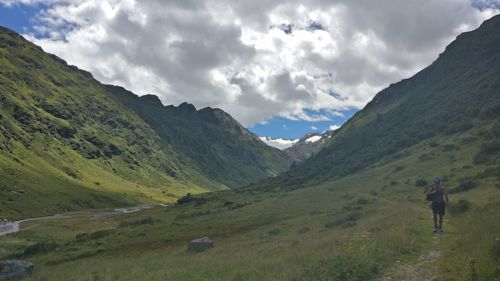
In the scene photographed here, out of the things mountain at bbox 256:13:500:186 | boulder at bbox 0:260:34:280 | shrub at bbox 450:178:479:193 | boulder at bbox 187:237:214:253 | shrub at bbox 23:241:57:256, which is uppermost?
mountain at bbox 256:13:500:186

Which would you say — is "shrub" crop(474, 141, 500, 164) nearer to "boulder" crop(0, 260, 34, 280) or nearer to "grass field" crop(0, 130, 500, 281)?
"grass field" crop(0, 130, 500, 281)

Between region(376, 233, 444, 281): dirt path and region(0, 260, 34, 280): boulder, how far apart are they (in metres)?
33.2

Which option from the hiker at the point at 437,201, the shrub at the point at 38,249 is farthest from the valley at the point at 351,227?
the hiker at the point at 437,201

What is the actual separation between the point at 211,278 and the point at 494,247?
1234 cm

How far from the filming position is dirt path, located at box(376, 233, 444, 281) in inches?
653

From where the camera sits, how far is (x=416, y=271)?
1766cm

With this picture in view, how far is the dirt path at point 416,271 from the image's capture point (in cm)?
1659

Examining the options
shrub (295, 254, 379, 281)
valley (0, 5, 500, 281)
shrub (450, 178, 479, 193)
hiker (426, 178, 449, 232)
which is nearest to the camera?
shrub (295, 254, 379, 281)

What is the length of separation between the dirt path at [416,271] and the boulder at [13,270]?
33247 mm

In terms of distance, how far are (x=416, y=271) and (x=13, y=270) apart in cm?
3499

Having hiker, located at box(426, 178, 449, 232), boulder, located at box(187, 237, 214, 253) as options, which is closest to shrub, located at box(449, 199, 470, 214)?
hiker, located at box(426, 178, 449, 232)

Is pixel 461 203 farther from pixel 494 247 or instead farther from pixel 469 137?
pixel 469 137

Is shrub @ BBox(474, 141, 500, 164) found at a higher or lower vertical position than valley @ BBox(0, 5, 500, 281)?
higher

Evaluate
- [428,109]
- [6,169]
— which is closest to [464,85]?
[428,109]
